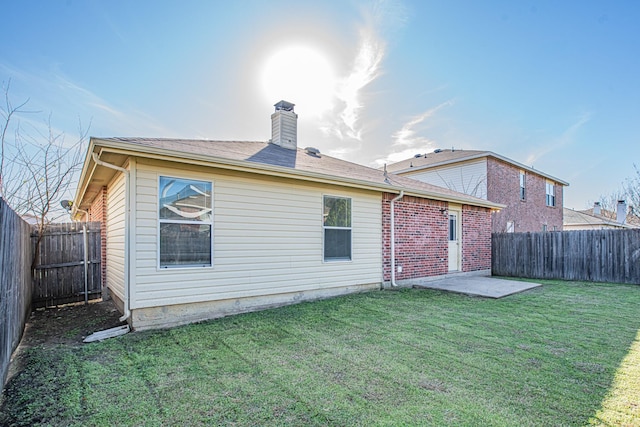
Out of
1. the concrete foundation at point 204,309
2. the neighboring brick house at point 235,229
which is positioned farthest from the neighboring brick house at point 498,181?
the concrete foundation at point 204,309

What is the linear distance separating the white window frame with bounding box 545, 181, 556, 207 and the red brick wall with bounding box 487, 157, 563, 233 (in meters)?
0.32

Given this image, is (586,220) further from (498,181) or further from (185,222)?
(185,222)

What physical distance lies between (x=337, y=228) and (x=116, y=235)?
14.8ft

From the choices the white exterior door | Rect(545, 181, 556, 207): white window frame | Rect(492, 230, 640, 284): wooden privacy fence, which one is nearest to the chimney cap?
the white exterior door

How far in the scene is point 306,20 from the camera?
8.00 m

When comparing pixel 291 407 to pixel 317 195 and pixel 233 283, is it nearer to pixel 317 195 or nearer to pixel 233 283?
pixel 233 283

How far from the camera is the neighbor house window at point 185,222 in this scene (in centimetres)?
513

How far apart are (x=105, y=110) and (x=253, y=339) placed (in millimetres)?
8004

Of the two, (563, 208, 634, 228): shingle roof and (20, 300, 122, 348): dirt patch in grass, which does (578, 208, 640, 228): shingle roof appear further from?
(20, 300, 122, 348): dirt patch in grass

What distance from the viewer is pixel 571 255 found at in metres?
11.0

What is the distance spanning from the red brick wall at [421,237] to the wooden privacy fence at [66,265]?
698cm

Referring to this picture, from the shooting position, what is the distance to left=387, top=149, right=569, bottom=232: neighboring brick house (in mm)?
16234

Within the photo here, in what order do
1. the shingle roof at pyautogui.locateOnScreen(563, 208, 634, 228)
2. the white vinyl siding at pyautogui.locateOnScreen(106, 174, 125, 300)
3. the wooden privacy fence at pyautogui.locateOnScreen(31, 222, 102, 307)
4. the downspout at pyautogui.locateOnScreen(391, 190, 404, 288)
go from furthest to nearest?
the shingle roof at pyautogui.locateOnScreen(563, 208, 634, 228) < the downspout at pyautogui.locateOnScreen(391, 190, 404, 288) < the wooden privacy fence at pyautogui.locateOnScreen(31, 222, 102, 307) < the white vinyl siding at pyautogui.locateOnScreen(106, 174, 125, 300)

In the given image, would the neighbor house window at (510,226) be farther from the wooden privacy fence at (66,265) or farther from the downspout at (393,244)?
the wooden privacy fence at (66,265)
